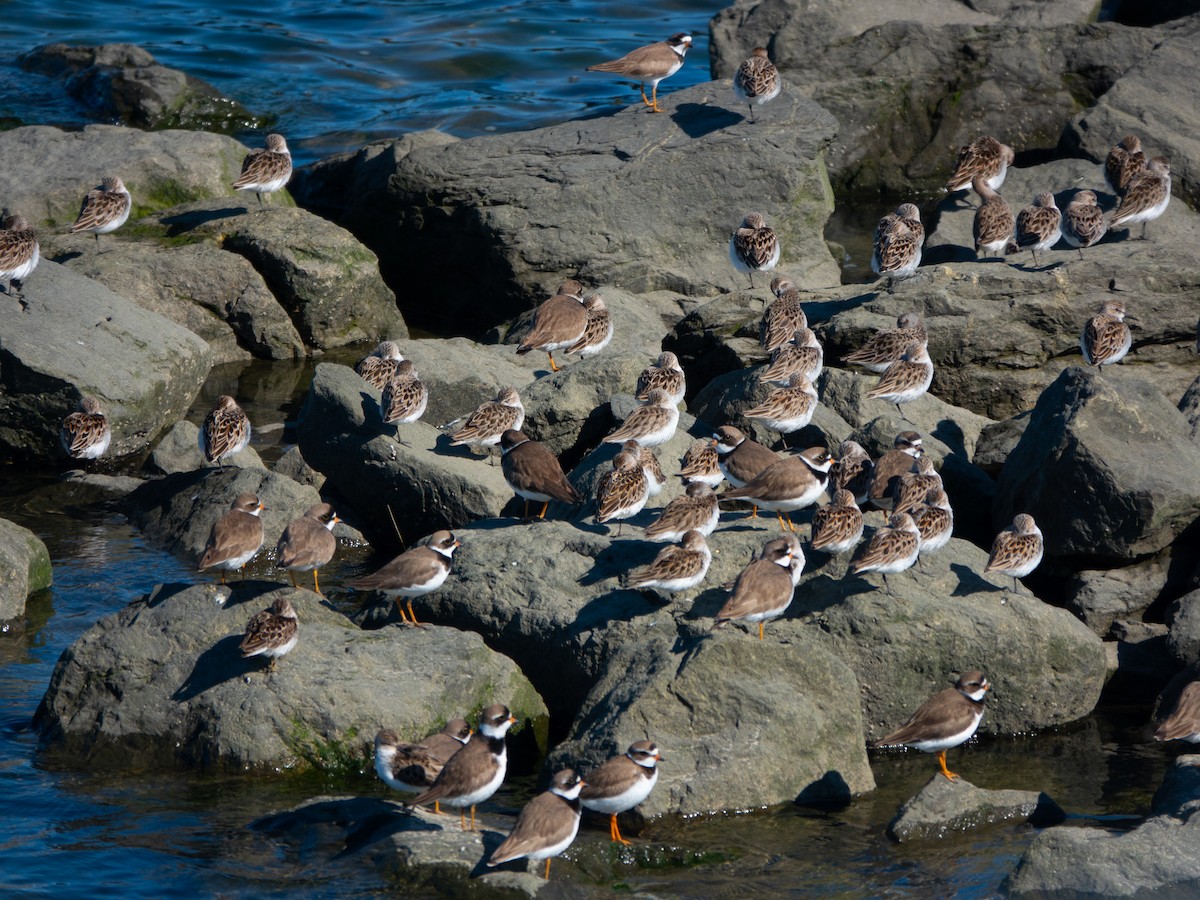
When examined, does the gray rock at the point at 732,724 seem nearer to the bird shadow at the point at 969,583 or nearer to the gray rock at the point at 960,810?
the gray rock at the point at 960,810

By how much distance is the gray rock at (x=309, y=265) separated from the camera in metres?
20.5

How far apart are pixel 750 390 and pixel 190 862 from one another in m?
7.82

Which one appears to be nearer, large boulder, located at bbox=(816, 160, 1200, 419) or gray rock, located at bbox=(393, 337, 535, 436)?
gray rock, located at bbox=(393, 337, 535, 436)

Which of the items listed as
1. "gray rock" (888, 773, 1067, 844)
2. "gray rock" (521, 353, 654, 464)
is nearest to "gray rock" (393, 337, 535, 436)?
"gray rock" (521, 353, 654, 464)

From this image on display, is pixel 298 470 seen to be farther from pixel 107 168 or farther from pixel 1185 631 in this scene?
pixel 1185 631

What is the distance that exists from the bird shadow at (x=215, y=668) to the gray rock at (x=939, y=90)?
57.9ft

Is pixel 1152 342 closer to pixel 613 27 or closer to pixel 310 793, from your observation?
pixel 310 793

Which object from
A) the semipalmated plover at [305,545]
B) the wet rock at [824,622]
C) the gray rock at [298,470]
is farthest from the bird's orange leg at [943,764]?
the gray rock at [298,470]

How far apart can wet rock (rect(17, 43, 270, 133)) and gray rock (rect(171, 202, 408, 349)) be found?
1083cm

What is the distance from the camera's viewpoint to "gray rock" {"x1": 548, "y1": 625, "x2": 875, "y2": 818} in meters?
10.5

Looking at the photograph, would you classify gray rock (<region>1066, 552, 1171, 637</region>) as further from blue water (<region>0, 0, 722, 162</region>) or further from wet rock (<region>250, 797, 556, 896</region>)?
blue water (<region>0, 0, 722, 162</region>)

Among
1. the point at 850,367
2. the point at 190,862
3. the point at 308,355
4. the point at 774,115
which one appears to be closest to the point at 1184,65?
the point at 774,115

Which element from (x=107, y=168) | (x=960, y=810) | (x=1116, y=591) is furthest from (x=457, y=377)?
(x=107, y=168)

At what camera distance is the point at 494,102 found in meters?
32.5
